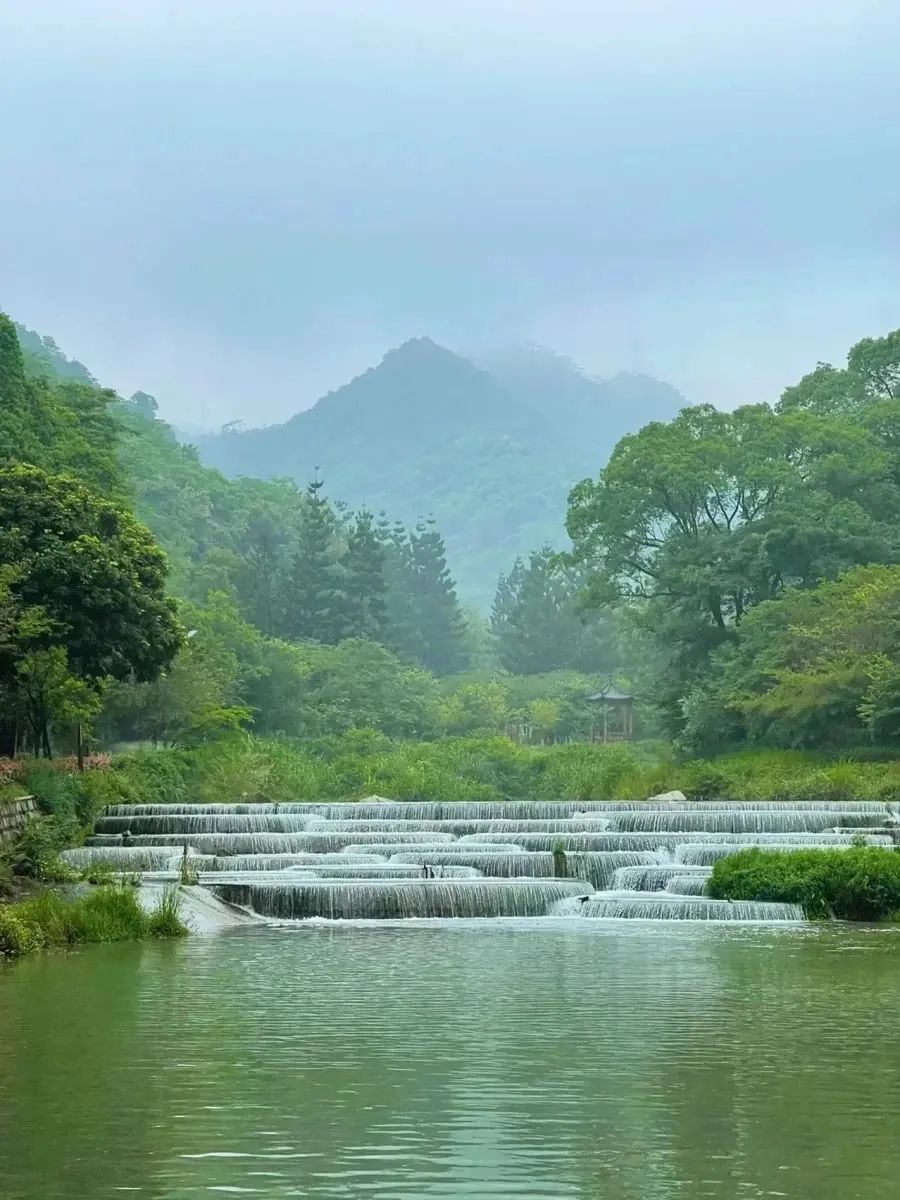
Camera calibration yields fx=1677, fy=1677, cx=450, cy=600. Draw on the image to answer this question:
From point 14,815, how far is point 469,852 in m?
6.45

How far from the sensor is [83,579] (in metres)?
28.6

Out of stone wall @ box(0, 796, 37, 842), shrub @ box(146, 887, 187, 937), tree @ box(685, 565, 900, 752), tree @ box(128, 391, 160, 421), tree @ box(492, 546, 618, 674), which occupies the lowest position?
shrub @ box(146, 887, 187, 937)

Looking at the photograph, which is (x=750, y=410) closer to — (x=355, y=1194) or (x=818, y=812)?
(x=818, y=812)

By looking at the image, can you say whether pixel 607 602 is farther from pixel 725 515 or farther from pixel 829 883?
pixel 829 883

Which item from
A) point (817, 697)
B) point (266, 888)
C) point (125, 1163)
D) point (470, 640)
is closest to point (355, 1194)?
point (125, 1163)

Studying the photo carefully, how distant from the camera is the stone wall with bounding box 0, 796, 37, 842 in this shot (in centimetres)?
2244

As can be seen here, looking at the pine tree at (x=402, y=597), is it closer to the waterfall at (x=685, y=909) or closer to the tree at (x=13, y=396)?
the tree at (x=13, y=396)

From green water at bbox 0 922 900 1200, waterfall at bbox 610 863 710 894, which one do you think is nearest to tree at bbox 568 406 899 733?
waterfall at bbox 610 863 710 894

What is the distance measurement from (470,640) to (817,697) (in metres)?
59.3

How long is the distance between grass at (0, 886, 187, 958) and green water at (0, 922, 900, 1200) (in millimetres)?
1043

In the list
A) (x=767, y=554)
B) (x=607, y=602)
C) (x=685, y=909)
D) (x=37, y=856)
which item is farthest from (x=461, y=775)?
(x=685, y=909)

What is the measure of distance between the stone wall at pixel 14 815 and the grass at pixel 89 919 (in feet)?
11.1

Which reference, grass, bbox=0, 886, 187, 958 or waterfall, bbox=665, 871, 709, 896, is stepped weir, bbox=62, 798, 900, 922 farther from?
grass, bbox=0, 886, 187, 958

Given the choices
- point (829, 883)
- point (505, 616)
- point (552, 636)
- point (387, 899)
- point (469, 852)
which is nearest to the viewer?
point (829, 883)
